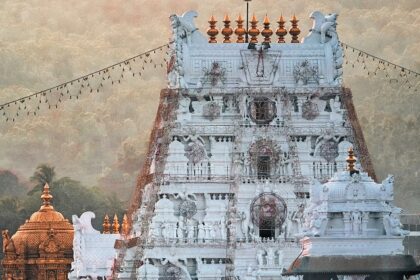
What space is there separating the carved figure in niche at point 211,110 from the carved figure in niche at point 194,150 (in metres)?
0.77

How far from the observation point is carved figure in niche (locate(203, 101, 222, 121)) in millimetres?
111250

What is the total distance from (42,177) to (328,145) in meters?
41.5

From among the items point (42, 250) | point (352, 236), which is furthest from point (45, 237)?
point (352, 236)

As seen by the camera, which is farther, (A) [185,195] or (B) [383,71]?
(B) [383,71]

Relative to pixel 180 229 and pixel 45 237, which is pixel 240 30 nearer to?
pixel 180 229

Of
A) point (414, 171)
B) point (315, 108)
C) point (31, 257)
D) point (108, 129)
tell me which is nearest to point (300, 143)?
point (315, 108)

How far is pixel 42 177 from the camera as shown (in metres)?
151

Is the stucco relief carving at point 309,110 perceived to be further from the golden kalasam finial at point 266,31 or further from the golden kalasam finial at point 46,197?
the golden kalasam finial at point 46,197

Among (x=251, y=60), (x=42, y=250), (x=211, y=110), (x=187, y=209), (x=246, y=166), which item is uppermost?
(x=251, y=60)

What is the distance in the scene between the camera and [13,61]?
554 ft

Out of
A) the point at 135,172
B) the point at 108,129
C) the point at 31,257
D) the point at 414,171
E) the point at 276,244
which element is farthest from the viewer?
the point at 108,129

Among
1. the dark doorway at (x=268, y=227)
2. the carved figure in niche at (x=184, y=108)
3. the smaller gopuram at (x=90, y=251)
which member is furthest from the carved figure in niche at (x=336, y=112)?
the smaller gopuram at (x=90, y=251)

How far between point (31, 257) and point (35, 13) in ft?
137

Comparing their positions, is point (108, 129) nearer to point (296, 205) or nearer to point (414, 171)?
point (414, 171)
